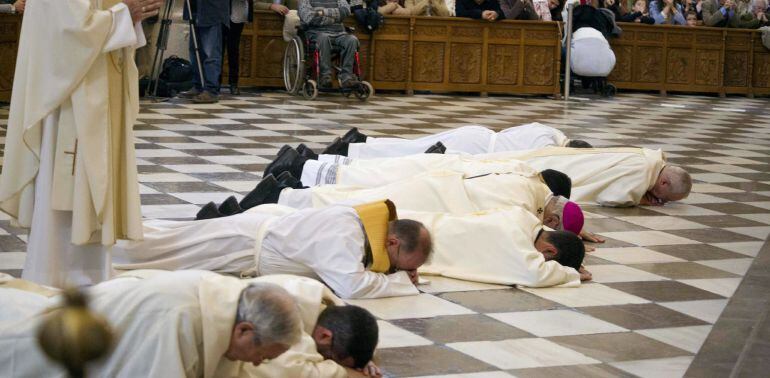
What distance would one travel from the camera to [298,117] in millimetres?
11914

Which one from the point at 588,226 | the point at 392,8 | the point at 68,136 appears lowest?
the point at 588,226

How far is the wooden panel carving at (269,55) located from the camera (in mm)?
14570

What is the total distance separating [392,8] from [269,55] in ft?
6.21

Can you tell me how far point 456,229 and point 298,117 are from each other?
21.6ft

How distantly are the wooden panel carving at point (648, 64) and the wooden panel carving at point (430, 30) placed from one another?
3.64 m

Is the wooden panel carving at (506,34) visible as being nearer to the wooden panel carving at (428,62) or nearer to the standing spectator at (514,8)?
the standing spectator at (514,8)

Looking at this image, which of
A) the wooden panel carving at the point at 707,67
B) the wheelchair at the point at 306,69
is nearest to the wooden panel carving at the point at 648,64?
the wooden panel carving at the point at 707,67

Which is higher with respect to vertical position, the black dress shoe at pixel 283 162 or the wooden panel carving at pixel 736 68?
the wooden panel carving at pixel 736 68

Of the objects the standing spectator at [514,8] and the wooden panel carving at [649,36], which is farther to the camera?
the wooden panel carving at [649,36]

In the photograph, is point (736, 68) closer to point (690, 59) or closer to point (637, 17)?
point (690, 59)

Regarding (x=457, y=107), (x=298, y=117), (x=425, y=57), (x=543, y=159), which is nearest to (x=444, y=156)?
(x=543, y=159)

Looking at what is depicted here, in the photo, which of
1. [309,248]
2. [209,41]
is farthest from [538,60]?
[309,248]

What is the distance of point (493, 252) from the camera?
5406 millimetres

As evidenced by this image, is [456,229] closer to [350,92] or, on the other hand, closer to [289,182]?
[289,182]
